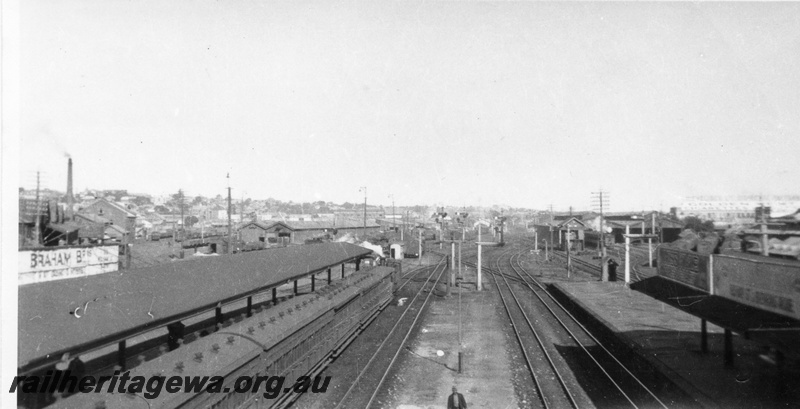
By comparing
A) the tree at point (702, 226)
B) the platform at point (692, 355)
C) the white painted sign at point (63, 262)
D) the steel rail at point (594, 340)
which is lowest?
the steel rail at point (594, 340)

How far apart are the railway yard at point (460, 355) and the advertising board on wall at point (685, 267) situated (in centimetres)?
177

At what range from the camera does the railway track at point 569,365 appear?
40.2 ft

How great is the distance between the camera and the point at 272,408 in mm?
10422

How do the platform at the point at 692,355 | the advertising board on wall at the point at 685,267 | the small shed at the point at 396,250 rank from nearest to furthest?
1. the advertising board on wall at the point at 685,267
2. the platform at the point at 692,355
3. the small shed at the point at 396,250

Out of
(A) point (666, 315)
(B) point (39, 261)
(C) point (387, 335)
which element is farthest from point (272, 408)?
(B) point (39, 261)

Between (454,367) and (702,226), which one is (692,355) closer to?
(454,367)

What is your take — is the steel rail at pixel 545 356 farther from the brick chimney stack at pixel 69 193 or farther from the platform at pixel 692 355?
the brick chimney stack at pixel 69 193

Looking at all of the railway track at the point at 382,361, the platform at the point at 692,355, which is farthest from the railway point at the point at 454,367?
the platform at the point at 692,355

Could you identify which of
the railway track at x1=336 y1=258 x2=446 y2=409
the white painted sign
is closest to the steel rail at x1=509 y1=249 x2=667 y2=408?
the railway track at x1=336 y1=258 x2=446 y2=409

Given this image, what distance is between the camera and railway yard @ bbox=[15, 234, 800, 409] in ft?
31.5

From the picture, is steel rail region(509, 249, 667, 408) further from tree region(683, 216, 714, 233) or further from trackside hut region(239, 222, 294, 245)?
trackside hut region(239, 222, 294, 245)

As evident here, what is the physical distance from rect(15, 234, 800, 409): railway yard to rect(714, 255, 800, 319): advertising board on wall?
1516 mm

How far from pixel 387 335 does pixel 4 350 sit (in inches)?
585

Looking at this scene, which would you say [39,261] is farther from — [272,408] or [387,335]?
[272,408]
